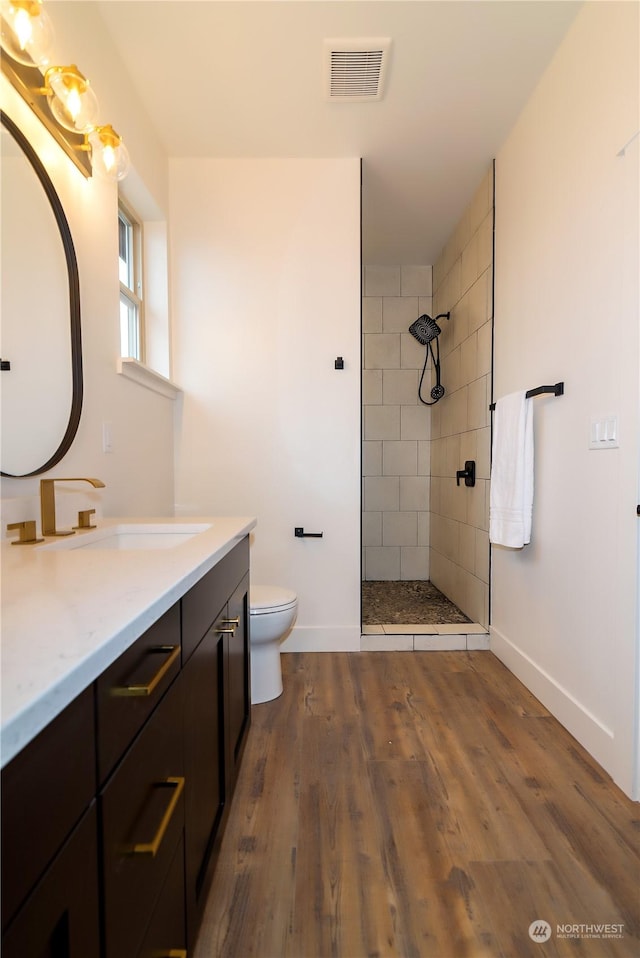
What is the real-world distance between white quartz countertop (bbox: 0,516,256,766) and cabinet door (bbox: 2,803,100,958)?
145 millimetres

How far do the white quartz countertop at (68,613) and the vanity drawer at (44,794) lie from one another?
3 cm

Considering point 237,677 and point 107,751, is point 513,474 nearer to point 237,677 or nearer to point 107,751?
point 237,677

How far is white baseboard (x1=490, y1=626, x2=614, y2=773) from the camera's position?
1.58 meters

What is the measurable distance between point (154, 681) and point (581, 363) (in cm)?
173

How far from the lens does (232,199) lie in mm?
2566

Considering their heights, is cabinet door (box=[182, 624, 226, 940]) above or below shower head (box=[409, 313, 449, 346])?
below

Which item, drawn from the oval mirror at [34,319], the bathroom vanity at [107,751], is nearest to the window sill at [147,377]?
the oval mirror at [34,319]

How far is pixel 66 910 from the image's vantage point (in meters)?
0.44

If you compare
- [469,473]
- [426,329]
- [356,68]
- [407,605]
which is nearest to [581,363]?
[469,473]

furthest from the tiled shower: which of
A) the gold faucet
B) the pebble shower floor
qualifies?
the gold faucet

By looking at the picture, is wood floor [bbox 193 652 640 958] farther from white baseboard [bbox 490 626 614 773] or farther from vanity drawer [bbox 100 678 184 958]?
vanity drawer [bbox 100 678 184 958]

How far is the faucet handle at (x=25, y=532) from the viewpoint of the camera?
114 cm

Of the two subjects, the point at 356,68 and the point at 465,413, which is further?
the point at 465,413

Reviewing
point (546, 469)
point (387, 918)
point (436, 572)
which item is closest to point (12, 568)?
point (387, 918)
